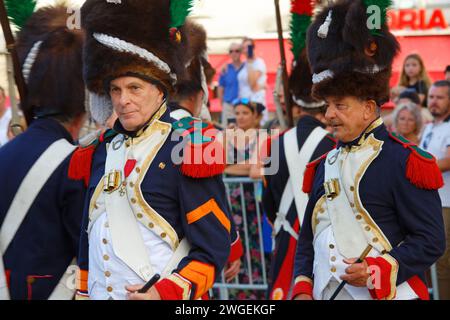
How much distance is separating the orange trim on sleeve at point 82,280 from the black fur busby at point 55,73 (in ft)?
3.05

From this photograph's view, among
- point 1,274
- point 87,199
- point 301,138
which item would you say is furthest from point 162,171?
point 301,138

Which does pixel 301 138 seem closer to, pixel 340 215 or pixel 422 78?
pixel 340 215

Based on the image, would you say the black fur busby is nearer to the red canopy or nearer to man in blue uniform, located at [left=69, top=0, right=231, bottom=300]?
man in blue uniform, located at [left=69, top=0, right=231, bottom=300]

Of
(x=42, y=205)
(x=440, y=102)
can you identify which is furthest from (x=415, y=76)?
(x=42, y=205)

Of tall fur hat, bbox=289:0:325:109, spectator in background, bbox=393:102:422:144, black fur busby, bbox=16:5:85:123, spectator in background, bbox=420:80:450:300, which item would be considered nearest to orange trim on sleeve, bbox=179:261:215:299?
black fur busby, bbox=16:5:85:123

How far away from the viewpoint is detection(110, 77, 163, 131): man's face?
3.68 metres

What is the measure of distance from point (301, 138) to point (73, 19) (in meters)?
2.07

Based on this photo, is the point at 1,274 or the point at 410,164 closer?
the point at 410,164

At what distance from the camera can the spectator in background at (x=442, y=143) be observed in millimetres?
6641

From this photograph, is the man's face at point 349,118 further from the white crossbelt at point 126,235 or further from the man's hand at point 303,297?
the white crossbelt at point 126,235

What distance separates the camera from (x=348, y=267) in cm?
376
